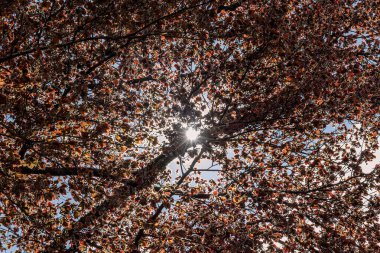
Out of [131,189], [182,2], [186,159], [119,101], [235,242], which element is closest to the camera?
[131,189]

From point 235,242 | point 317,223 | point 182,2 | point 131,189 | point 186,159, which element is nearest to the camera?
point 131,189

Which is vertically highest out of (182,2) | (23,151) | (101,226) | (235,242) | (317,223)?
(182,2)

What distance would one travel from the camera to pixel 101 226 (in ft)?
26.3

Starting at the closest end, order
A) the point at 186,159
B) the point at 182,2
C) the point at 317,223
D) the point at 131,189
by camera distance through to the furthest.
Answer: the point at 131,189 → the point at 182,2 → the point at 317,223 → the point at 186,159

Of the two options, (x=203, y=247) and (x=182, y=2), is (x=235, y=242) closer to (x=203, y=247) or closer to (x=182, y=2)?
(x=203, y=247)

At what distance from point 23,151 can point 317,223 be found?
9.75 meters

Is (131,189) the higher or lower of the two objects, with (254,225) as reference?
lower

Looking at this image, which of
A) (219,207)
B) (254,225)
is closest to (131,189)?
(219,207)

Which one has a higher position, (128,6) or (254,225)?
(128,6)

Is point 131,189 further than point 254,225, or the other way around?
point 254,225

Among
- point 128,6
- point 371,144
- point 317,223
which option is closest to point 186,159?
point 317,223

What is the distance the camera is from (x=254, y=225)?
10570 millimetres

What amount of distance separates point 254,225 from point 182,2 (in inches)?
314

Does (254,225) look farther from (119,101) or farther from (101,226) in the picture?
(119,101)
